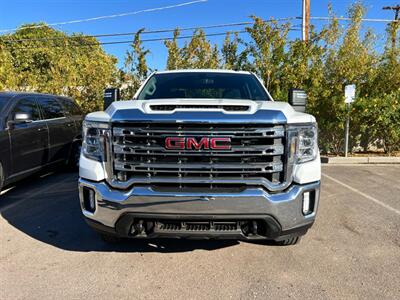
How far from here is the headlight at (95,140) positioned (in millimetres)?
3168

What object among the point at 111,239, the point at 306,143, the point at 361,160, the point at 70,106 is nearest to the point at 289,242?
the point at 306,143

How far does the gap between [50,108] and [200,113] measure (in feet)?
16.9

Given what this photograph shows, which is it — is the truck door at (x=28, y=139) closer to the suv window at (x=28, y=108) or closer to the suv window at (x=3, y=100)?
the suv window at (x=28, y=108)

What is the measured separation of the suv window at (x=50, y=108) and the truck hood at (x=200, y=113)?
416 cm

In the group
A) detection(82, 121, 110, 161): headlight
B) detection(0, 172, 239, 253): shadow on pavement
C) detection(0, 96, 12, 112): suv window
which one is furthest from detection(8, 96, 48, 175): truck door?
detection(82, 121, 110, 161): headlight

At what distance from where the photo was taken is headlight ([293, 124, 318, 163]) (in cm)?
315

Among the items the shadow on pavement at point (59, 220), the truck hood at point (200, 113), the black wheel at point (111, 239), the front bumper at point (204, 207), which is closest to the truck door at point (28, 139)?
the shadow on pavement at point (59, 220)

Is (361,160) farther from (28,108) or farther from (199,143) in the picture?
(28,108)

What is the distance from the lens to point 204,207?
2992 millimetres

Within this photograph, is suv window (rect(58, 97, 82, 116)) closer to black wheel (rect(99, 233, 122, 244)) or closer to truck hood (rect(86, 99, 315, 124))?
black wheel (rect(99, 233, 122, 244))

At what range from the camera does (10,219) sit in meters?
4.82

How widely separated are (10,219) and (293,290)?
3.82 meters

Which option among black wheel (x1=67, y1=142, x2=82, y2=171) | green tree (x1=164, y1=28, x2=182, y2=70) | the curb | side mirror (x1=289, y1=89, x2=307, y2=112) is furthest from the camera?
green tree (x1=164, y1=28, x2=182, y2=70)

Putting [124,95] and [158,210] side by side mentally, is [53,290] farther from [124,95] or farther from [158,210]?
[124,95]
